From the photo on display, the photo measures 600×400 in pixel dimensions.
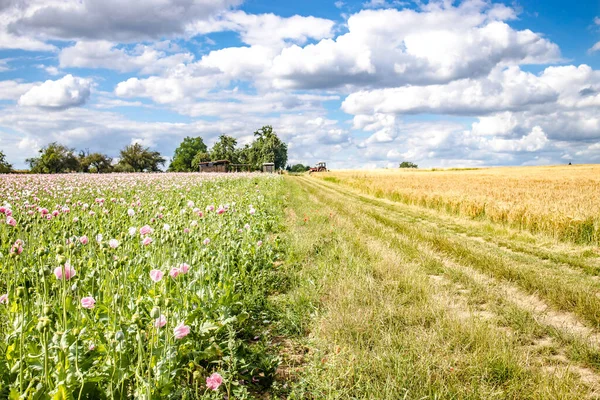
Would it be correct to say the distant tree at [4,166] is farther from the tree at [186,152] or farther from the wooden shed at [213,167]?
the tree at [186,152]

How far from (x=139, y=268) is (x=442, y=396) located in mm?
3491

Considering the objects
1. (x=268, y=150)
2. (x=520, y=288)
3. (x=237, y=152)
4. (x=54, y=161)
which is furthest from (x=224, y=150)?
(x=520, y=288)

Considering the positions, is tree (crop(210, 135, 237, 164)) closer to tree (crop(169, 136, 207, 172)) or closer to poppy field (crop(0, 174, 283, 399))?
tree (crop(169, 136, 207, 172))

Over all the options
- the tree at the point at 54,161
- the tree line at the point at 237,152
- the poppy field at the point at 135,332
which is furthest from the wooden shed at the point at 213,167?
the poppy field at the point at 135,332

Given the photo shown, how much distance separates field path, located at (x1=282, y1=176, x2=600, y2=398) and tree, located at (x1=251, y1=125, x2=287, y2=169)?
85422 millimetres

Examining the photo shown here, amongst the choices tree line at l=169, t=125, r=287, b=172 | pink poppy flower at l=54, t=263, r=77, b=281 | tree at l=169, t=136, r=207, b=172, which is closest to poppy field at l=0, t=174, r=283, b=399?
pink poppy flower at l=54, t=263, r=77, b=281

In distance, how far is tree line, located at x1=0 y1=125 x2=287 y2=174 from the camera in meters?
73.6

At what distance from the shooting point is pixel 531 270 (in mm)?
6902

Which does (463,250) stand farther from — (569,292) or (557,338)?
(557,338)

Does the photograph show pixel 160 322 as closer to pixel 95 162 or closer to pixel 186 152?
pixel 95 162

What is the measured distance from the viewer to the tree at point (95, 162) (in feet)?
271

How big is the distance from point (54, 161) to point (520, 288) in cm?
8348

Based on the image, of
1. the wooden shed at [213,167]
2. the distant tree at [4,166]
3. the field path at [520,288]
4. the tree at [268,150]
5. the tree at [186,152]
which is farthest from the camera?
the tree at [186,152]

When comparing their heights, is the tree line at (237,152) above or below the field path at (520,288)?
above
